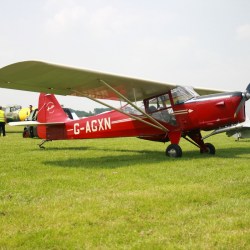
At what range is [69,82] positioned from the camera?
31.3 feet

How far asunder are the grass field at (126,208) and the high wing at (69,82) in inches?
95.4

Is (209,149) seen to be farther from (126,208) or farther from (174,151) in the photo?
(126,208)

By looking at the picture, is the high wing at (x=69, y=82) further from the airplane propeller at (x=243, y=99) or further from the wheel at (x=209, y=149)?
the wheel at (x=209, y=149)

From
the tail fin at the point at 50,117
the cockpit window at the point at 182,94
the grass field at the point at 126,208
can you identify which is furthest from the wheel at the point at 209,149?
the tail fin at the point at 50,117

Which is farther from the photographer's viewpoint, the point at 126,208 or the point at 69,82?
the point at 69,82

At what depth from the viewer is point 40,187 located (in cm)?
577

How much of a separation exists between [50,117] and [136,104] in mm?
4183

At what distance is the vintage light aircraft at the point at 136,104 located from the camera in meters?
8.84

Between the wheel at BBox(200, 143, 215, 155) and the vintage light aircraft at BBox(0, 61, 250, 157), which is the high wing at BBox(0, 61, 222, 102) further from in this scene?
the wheel at BBox(200, 143, 215, 155)

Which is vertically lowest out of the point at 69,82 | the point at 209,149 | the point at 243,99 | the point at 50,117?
the point at 209,149

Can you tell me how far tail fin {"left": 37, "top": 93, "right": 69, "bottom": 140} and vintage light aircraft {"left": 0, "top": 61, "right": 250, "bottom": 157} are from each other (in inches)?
2.7

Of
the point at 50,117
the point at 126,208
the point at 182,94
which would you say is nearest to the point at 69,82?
the point at 182,94

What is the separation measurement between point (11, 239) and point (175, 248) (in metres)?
1.60

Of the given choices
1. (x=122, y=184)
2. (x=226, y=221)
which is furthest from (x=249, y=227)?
(x=122, y=184)
